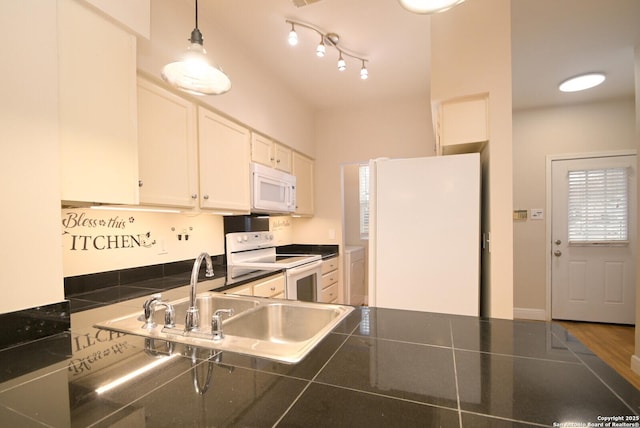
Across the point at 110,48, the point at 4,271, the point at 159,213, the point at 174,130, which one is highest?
the point at 110,48

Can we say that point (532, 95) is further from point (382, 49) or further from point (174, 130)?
point (174, 130)

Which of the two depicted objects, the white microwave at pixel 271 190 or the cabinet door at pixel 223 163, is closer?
the cabinet door at pixel 223 163

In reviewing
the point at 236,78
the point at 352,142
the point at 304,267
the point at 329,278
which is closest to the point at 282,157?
the point at 236,78

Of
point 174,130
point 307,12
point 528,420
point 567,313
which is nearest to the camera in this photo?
point 528,420

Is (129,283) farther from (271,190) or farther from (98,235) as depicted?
(271,190)

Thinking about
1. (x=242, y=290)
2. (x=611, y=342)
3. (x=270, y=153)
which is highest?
(x=270, y=153)

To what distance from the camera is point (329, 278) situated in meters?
3.32

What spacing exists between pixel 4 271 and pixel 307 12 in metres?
2.07

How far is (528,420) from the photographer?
1.66ft

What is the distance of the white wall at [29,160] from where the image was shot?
878 millimetres

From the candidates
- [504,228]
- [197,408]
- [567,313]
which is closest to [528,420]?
[197,408]

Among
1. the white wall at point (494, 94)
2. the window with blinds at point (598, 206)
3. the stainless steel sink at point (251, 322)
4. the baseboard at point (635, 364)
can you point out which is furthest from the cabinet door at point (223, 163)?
the window with blinds at point (598, 206)

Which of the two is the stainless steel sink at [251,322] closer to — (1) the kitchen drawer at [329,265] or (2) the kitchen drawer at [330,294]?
(2) the kitchen drawer at [330,294]

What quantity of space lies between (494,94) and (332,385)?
5.95ft
